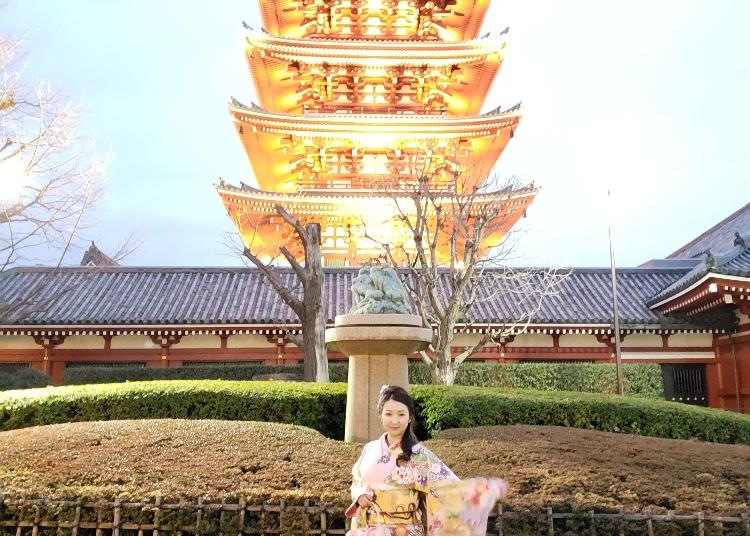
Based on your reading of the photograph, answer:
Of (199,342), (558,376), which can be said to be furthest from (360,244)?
(558,376)

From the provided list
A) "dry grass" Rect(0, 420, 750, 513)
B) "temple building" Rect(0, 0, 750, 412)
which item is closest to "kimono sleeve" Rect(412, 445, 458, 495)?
"dry grass" Rect(0, 420, 750, 513)

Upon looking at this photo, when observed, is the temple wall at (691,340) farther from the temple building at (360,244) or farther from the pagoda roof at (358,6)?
the pagoda roof at (358,6)

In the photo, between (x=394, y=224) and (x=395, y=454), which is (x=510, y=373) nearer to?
(x=394, y=224)

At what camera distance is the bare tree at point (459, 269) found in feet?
41.3

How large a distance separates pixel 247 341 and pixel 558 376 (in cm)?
858

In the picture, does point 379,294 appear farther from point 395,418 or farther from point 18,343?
point 18,343

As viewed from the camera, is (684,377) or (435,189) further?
(435,189)

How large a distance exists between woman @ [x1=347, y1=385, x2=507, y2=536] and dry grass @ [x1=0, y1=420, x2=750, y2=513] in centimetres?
153

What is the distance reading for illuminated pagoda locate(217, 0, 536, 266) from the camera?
68.8 feet

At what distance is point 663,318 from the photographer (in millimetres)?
16781

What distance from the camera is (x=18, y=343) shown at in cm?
1692

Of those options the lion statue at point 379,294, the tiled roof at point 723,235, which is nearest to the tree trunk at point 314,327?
the lion statue at point 379,294

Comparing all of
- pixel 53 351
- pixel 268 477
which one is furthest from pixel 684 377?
pixel 53 351

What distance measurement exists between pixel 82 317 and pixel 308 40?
11966mm
